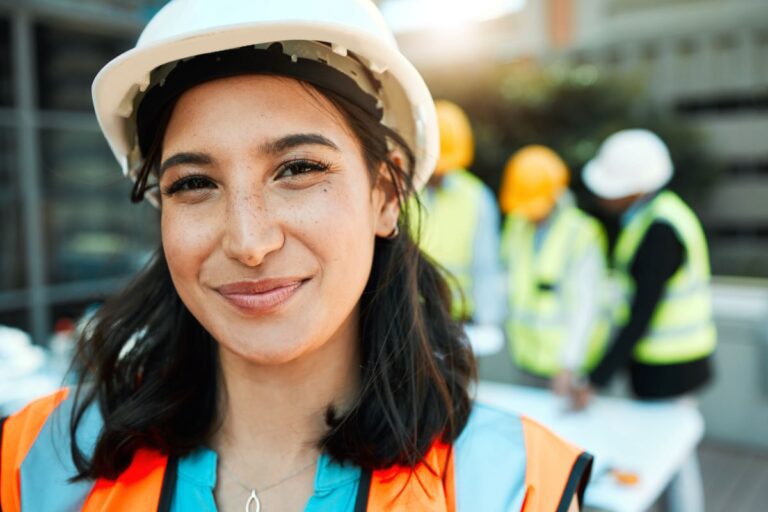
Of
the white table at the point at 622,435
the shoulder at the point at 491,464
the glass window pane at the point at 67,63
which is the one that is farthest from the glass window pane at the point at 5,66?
the shoulder at the point at 491,464

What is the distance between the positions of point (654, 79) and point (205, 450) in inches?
640

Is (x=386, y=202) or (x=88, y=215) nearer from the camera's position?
(x=386, y=202)

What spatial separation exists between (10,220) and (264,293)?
500 cm

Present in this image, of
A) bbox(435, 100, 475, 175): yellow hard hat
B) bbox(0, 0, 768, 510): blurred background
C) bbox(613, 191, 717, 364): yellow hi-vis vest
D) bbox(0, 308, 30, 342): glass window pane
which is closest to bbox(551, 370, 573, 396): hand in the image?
bbox(613, 191, 717, 364): yellow hi-vis vest

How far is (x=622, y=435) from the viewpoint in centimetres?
264

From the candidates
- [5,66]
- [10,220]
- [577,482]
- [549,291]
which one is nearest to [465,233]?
[549,291]

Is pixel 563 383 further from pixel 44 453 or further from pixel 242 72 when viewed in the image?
pixel 242 72

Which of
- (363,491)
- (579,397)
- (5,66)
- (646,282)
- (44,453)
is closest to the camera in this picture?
(363,491)

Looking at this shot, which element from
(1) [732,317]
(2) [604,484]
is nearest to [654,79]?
(1) [732,317]

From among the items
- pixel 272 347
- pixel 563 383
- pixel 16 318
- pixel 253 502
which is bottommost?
pixel 16 318

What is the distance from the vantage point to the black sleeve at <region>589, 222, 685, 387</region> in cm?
319

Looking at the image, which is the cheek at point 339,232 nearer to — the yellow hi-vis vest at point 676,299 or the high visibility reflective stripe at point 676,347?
the yellow hi-vis vest at point 676,299

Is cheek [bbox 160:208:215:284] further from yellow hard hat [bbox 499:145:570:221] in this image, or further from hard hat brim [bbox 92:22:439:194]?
yellow hard hat [bbox 499:145:570:221]

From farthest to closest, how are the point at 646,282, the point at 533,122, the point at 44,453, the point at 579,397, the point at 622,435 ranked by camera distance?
the point at 533,122 → the point at 646,282 → the point at 579,397 → the point at 622,435 → the point at 44,453
